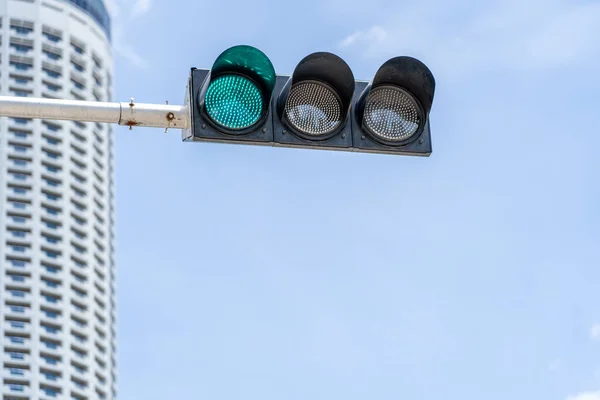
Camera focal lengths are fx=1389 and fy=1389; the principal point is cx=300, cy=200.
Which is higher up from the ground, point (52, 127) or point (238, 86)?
Answer: point (52, 127)

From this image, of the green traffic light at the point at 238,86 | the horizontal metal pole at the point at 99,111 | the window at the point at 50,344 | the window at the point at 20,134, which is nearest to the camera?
the horizontal metal pole at the point at 99,111

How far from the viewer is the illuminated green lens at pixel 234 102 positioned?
718cm

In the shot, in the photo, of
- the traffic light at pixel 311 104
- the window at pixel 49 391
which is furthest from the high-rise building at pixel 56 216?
the traffic light at pixel 311 104

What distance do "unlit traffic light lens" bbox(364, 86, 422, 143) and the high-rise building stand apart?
11092 cm

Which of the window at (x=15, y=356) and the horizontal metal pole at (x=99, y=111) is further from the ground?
the window at (x=15, y=356)

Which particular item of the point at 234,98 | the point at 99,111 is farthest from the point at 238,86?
the point at 99,111

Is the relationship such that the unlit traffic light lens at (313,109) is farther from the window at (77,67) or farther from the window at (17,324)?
the window at (77,67)

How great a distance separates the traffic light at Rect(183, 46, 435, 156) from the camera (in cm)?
718

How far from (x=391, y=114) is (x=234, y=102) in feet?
2.86

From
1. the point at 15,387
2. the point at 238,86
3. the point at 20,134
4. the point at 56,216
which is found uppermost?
the point at 20,134

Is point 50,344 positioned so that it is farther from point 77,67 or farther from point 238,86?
point 238,86

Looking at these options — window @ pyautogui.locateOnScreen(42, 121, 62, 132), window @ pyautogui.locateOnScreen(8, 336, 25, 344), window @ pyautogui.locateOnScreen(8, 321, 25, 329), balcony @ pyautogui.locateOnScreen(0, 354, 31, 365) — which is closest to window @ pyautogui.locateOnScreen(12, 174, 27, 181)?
window @ pyautogui.locateOnScreen(42, 121, 62, 132)

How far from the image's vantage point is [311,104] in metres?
7.39

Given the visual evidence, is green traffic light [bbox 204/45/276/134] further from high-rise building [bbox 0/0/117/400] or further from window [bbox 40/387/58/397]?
window [bbox 40/387/58/397]
